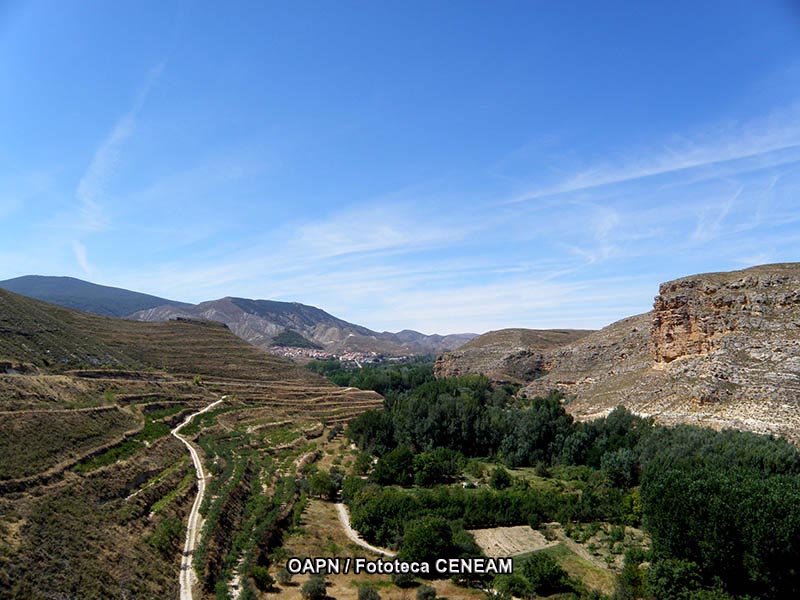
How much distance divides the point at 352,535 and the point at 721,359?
40.1 meters

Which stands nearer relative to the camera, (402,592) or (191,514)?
(402,592)

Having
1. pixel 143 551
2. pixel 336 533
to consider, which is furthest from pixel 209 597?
pixel 336 533

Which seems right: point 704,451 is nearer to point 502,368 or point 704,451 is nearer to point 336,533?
point 336,533

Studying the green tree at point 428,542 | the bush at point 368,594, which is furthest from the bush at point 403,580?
the bush at point 368,594

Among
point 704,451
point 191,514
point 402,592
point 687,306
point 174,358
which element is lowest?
point 402,592

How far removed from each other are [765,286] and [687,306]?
25.2 ft

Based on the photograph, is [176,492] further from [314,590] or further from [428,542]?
[428,542]

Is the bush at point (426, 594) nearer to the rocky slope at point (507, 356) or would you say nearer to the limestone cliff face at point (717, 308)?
the limestone cliff face at point (717, 308)

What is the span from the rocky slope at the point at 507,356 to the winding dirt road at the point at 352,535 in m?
68.8

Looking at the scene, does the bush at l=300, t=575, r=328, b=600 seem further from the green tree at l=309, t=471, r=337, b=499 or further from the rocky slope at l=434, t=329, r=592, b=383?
the rocky slope at l=434, t=329, r=592, b=383

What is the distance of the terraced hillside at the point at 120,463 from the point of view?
21234 mm

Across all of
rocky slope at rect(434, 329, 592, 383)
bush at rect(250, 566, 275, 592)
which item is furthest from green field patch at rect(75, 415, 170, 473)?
rocky slope at rect(434, 329, 592, 383)

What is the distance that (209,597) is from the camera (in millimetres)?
22203

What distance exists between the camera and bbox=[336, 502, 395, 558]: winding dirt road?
31006 mm
